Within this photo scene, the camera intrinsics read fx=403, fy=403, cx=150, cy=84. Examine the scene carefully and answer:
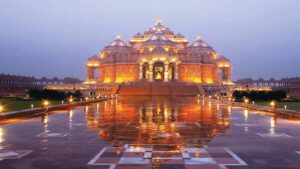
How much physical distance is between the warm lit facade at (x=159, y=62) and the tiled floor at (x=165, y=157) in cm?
7454

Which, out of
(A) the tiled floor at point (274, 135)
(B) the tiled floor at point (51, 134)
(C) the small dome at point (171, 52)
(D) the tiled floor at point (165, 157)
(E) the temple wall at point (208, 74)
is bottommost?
(D) the tiled floor at point (165, 157)

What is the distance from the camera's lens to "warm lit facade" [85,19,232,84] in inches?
3472

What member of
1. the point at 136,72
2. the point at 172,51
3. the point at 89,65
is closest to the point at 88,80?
the point at 89,65

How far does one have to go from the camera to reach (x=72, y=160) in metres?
9.15

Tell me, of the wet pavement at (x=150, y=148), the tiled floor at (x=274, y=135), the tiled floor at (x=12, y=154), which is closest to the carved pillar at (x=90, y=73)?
the wet pavement at (x=150, y=148)

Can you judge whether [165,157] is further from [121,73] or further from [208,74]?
[208,74]

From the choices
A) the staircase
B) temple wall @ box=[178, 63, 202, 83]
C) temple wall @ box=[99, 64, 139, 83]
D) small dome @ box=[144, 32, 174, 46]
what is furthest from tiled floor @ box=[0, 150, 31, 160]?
temple wall @ box=[178, 63, 202, 83]

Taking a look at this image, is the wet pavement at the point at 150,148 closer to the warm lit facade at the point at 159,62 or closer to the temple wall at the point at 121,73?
the warm lit facade at the point at 159,62

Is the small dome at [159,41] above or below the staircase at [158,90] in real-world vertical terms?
above

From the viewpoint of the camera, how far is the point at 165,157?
30.6 feet

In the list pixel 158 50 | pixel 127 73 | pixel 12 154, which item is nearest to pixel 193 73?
pixel 158 50

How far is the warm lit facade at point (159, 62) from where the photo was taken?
8819 cm

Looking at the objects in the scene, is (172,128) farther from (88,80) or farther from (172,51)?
(88,80)

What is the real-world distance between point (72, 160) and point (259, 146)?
5.31 meters
